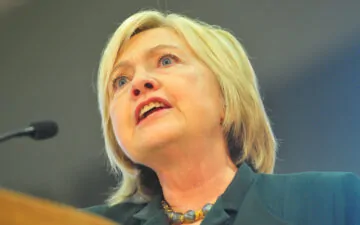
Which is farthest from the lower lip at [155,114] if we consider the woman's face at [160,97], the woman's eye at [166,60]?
the woman's eye at [166,60]

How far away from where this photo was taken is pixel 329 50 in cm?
160

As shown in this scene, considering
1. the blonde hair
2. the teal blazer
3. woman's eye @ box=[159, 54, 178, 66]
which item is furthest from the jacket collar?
woman's eye @ box=[159, 54, 178, 66]

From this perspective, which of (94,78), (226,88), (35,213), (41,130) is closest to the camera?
(35,213)

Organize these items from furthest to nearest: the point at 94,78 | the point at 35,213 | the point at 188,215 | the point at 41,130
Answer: the point at 94,78 → the point at 188,215 → the point at 41,130 → the point at 35,213

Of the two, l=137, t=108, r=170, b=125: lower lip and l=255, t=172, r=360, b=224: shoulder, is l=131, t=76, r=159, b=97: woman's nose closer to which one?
l=137, t=108, r=170, b=125: lower lip

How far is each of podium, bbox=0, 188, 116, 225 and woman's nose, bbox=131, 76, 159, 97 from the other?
601mm

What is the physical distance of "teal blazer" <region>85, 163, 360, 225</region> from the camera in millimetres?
898

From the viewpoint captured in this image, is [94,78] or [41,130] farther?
[94,78]

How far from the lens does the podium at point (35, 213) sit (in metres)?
0.45

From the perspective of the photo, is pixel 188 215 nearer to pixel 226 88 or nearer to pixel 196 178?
pixel 196 178

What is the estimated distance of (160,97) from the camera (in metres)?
1.04

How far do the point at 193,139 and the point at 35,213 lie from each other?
1.99ft

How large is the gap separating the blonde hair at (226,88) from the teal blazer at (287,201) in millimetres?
136

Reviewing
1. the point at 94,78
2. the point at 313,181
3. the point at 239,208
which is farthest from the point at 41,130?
the point at 94,78
